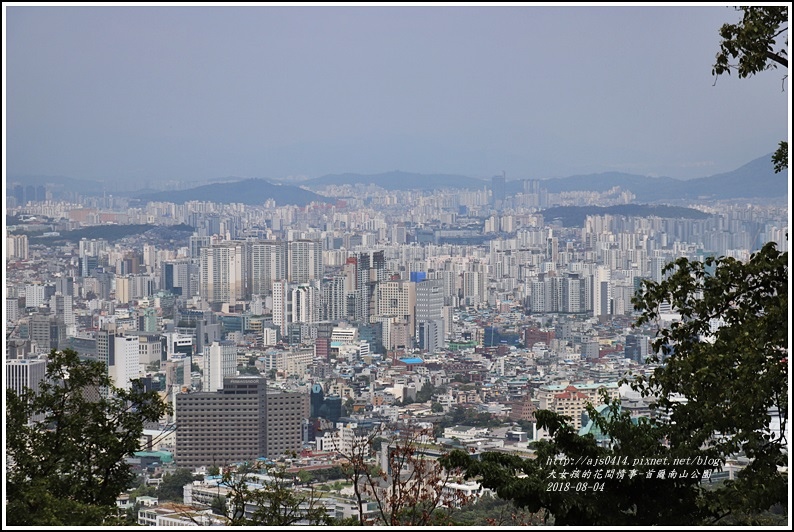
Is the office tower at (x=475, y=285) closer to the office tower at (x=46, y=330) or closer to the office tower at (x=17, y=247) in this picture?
the office tower at (x=46, y=330)

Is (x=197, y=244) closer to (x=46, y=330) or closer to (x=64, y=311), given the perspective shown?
(x=64, y=311)

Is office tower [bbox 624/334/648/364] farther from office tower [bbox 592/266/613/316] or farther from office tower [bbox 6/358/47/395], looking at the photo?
office tower [bbox 6/358/47/395]

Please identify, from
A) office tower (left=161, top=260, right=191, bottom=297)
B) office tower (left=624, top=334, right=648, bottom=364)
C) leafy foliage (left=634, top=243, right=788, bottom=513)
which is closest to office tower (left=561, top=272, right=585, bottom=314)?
office tower (left=624, top=334, right=648, bottom=364)

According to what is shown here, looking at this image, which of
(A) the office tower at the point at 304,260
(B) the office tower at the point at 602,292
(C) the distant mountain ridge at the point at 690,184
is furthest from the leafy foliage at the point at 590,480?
(A) the office tower at the point at 304,260

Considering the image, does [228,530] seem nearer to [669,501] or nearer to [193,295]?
[669,501]

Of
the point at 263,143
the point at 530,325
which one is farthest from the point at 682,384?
the point at 263,143

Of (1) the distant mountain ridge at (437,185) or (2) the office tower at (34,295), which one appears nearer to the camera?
(2) the office tower at (34,295)

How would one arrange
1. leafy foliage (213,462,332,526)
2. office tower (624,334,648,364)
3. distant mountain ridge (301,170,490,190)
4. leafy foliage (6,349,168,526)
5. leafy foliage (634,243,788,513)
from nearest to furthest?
leafy foliage (634,243,788,513), leafy foliage (213,462,332,526), leafy foliage (6,349,168,526), office tower (624,334,648,364), distant mountain ridge (301,170,490,190)
